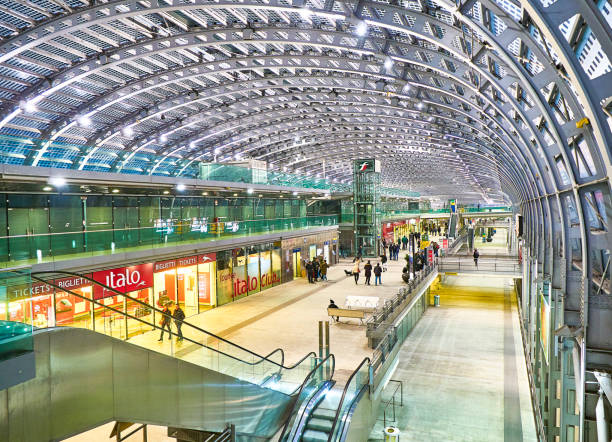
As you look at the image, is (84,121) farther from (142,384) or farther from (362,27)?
(142,384)

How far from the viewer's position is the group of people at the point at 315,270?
1010 inches

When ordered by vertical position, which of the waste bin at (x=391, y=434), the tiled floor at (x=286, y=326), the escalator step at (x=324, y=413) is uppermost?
the tiled floor at (x=286, y=326)

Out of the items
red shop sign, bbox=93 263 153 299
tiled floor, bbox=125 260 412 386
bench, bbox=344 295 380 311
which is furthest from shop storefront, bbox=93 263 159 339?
bench, bbox=344 295 380 311

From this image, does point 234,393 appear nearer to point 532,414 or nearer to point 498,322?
point 532,414

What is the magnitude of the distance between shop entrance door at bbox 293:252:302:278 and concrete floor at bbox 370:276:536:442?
363 inches

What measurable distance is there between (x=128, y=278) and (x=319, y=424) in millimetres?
8707

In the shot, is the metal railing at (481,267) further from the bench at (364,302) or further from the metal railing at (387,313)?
the bench at (364,302)

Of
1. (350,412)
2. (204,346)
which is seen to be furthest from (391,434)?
(204,346)

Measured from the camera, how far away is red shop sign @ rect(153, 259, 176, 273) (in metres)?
15.5

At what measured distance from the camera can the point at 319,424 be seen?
8.77 m

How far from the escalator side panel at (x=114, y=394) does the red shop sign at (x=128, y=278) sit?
6537 millimetres

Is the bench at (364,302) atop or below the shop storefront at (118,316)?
below

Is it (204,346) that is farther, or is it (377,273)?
(377,273)

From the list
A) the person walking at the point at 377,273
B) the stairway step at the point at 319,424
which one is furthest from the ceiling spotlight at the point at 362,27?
the person walking at the point at 377,273
